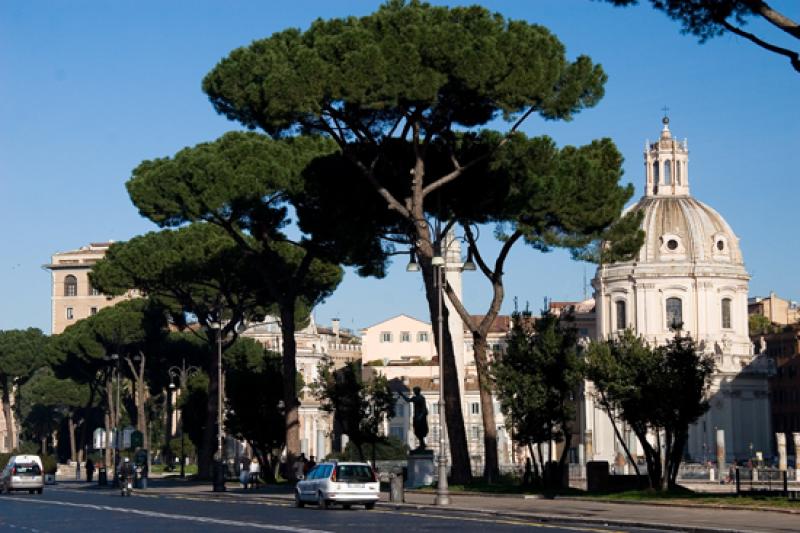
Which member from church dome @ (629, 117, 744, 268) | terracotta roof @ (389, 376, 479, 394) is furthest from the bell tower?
terracotta roof @ (389, 376, 479, 394)

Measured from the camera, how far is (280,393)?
221ft

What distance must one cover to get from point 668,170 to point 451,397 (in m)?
94.1

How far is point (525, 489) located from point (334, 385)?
19052mm

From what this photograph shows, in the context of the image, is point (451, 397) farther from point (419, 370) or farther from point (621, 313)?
point (419, 370)

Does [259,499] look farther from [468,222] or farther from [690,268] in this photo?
[690,268]

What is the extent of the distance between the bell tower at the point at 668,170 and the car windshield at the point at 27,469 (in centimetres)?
8199

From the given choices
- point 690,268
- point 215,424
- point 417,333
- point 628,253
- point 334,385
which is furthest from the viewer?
point 417,333

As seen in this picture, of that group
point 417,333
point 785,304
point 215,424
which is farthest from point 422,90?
point 785,304

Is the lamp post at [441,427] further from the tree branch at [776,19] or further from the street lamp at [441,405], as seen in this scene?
the tree branch at [776,19]

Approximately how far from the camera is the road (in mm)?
31062

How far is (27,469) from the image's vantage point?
6400 centimetres

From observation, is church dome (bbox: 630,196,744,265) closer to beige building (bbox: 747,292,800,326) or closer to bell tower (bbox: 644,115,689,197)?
bell tower (bbox: 644,115,689,197)

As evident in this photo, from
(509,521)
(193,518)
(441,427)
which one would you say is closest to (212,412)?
(441,427)

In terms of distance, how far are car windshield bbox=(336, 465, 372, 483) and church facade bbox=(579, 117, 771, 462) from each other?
298 feet
